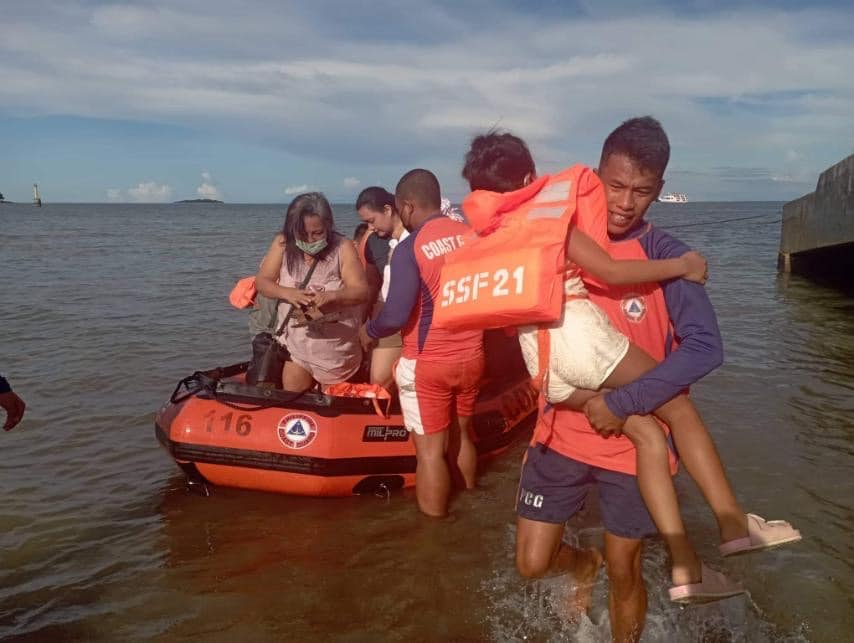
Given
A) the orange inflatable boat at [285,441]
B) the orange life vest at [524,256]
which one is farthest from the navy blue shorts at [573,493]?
the orange inflatable boat at [285,441]

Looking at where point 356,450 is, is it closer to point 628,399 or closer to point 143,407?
point 628,399

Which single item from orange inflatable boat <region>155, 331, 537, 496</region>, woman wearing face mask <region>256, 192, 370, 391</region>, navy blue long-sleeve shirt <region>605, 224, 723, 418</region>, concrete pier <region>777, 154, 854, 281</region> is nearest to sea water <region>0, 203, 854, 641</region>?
orange inflatable boat <region>155, 331, 537, 496</region>

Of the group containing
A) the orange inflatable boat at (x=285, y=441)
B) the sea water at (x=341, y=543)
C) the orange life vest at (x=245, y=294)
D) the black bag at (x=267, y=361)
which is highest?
the orange life vest at (x=245, y=294)

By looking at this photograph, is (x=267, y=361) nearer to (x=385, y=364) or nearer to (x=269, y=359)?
(x=269, y=359)

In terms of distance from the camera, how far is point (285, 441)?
5090 mm

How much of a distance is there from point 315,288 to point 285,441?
1.26 meters

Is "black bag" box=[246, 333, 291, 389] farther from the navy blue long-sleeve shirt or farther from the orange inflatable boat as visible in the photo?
the navy blue long-sleeve shirt

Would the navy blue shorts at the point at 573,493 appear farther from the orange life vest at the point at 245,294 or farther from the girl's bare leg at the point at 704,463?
the orange life vest at the point at 245,294

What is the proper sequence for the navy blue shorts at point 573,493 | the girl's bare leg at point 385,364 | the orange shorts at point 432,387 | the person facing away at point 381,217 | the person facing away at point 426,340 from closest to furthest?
the navy blue shorts at point 573,493 → the person facing away at point 426,340 → the orange shorts at point 432,387 → the girl's bare leg at point 385,364 → the person facing away at point 381,217

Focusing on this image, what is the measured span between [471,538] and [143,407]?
4.65 meters

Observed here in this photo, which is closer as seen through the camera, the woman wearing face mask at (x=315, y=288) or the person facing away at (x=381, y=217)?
the woman wearing face mask at (x=315, y=288)

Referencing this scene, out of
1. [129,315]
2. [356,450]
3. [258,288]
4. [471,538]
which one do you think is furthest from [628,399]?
[129,315]

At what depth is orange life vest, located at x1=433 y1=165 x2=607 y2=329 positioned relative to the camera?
106 inches

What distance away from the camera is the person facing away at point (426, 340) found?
14.6 ft
